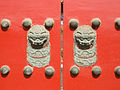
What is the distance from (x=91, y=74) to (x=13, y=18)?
2.18 ft

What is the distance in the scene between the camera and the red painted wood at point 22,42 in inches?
46.7

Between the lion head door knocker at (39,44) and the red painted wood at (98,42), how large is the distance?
12cm

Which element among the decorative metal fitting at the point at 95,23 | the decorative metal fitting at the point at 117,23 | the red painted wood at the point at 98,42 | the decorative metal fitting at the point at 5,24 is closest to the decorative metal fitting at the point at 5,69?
the decorative metal fitting at the point at 5,24

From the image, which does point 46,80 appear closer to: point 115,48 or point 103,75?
point 103,75

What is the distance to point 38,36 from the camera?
1.15 metres

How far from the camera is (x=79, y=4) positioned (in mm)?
1172

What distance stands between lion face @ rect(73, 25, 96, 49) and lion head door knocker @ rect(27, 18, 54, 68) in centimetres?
19

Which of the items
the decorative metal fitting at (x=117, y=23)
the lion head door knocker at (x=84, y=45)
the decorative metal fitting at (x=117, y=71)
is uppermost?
the decorative metal fitting at (x=117, y=23)

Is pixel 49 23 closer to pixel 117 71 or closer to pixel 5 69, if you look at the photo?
pixel 5 69

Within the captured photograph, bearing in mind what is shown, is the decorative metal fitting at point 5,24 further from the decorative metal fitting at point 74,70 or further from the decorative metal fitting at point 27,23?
the decorative metal fitting at point 74,70

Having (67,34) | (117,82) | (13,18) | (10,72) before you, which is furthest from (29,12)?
(117,82)

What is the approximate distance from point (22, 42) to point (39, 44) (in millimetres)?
134

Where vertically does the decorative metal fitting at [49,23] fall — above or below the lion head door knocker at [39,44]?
above

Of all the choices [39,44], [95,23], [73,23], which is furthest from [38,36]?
[95,23]
